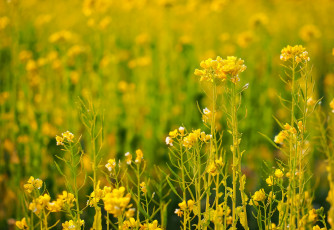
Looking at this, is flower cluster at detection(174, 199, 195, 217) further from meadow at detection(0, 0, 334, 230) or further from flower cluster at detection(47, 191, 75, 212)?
flower cluster at detection(47, 191, 75, 212)

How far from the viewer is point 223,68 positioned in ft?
3.74

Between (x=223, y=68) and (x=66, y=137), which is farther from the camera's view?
(x=66, y=137)

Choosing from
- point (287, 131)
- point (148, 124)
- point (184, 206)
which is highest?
point (148, 124)

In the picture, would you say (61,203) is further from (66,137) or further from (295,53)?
(295,53)

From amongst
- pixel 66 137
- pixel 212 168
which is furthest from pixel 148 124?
pixel 212 168

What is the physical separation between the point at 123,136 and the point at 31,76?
0.67 m

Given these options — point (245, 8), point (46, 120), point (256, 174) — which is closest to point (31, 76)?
point (46, 120)

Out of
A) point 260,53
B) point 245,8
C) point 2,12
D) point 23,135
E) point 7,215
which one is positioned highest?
point 245,8

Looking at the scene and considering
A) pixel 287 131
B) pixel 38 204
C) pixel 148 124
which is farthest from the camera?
pixel 148 124

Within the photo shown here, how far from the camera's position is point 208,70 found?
1205mm

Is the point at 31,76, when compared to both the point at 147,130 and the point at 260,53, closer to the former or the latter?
the point at 147,130

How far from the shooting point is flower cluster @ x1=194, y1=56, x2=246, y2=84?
114 cm

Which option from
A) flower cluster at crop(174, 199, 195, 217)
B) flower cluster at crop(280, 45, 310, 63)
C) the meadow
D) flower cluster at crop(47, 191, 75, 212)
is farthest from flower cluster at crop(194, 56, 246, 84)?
flower cluster at crop(47, 191, 75, 212)

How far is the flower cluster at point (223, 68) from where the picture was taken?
114cm
